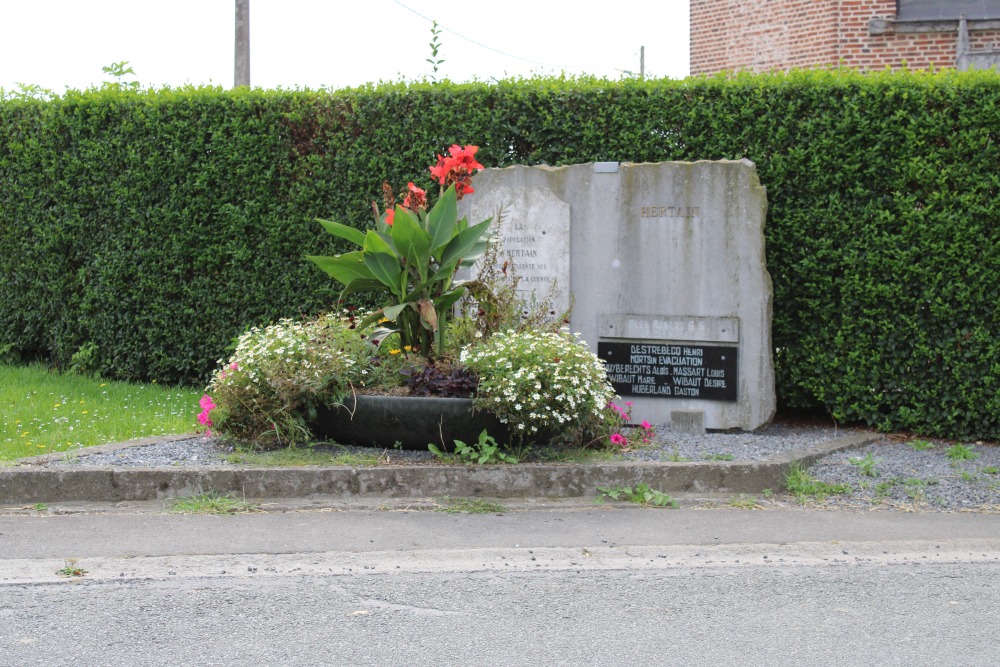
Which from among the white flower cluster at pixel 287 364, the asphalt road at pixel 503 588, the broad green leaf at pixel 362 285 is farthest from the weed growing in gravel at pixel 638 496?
the broad green leaf at pixel 362 285

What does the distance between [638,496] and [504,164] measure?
372 centimetres

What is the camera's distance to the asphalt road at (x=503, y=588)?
3.77m

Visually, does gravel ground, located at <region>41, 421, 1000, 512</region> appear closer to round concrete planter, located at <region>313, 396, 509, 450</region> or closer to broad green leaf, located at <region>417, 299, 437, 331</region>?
round concrete planter, located at <region>313, 396, 509, 450</region>

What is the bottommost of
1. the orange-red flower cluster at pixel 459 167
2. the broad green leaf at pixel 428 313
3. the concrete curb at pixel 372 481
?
the concrete curb at pixel 372 481

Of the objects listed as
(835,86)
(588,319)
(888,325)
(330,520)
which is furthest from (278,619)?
(835,86)

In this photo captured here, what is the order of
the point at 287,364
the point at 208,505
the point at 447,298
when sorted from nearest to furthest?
the point at 208,505
the point at 287,364
the point at 447,298

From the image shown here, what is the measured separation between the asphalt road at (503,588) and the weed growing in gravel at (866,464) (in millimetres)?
715

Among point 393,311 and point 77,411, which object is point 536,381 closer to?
point 393,311

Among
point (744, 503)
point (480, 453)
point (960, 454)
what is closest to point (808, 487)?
point (744, 503)

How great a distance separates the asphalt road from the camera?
3.77 meters

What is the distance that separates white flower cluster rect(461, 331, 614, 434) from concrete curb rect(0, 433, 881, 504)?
318 mm

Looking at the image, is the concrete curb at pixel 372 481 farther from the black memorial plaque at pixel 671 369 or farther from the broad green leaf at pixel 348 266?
the broad green leaf at pixel 348 266

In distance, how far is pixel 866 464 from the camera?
6.72 meters

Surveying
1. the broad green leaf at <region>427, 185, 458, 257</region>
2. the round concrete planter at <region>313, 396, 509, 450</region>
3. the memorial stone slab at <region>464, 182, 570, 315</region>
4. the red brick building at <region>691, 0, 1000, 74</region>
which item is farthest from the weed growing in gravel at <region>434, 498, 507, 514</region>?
the red brick building at <region>691, 0, 1000, 74</region>
